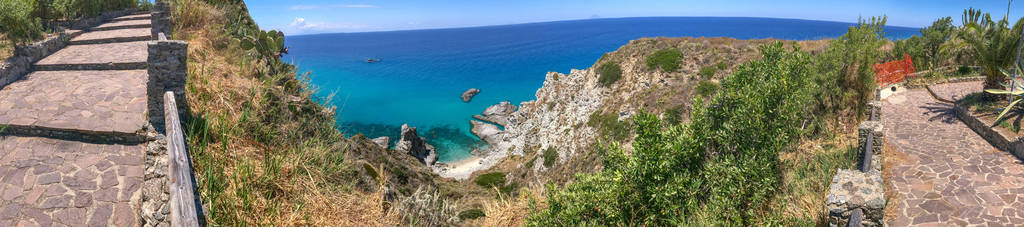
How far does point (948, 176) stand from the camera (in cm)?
910

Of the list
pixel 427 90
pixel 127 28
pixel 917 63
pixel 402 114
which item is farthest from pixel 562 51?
pixel 127 28

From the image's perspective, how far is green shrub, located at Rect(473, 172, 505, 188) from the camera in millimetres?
38312

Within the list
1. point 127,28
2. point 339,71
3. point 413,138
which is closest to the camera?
point 127,28

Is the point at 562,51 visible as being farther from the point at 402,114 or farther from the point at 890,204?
the point at 890,204

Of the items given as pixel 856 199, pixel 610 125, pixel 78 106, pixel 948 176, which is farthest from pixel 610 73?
pixel 78 106

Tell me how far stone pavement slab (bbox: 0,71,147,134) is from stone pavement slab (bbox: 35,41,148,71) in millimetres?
462

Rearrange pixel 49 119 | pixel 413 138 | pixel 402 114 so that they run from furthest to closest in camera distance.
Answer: pixel 402 114 → pixel 413 138 → pixel 49 119

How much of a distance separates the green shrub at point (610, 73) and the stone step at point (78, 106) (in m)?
35.1

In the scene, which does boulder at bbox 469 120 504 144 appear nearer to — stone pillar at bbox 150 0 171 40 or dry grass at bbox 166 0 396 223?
stone pillar at bbox 150 0 171 40

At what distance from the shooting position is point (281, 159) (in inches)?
303

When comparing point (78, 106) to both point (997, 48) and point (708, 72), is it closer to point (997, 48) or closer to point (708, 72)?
point (997, 48)

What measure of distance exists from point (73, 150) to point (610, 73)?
38015 mm

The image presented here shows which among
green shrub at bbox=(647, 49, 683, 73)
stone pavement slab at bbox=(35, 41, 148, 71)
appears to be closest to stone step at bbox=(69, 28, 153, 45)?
stone pavement slab at bbox=(35, 41, 148, 71)

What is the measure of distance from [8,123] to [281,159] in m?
4.81
